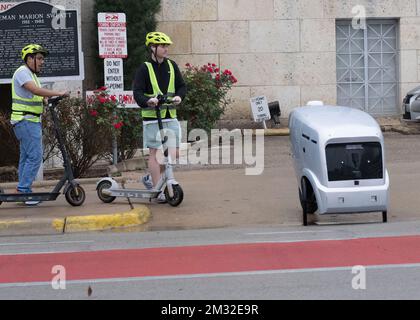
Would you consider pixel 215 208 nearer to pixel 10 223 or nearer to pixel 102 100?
pixel 10 223

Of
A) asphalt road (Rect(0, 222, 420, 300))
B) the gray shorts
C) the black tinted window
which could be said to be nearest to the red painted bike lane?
asphalt road (Rect(0, 222, 420, 300))

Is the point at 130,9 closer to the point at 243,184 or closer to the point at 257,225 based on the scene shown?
the point at 243,184

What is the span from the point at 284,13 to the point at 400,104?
3731 millimetres

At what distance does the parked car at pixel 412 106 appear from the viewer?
17.5 m

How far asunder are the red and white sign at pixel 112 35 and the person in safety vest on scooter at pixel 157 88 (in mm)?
3225

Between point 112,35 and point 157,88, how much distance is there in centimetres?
356

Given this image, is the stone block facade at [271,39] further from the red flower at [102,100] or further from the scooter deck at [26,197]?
the scooter deck at [26,197]

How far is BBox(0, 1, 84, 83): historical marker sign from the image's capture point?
11930 millimetres

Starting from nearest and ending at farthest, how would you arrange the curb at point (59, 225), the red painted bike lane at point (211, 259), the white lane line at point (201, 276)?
1. the white lane line at point (201, 276)
2. the red painted bike lane at point (211, 259)
3. the curb at point (59, 225)

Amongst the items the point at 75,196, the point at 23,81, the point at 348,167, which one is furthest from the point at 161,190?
the point at 348,167

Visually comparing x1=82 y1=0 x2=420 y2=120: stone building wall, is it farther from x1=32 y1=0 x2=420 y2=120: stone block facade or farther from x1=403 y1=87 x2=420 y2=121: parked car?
x1=403 y1=87 x2=420 y2=121: parked car

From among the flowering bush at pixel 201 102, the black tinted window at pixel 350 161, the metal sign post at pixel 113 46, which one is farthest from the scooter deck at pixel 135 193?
the flowering bush at pixel 201 102

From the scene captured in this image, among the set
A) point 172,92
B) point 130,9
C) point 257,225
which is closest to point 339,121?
point 257,225

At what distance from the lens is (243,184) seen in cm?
1157
